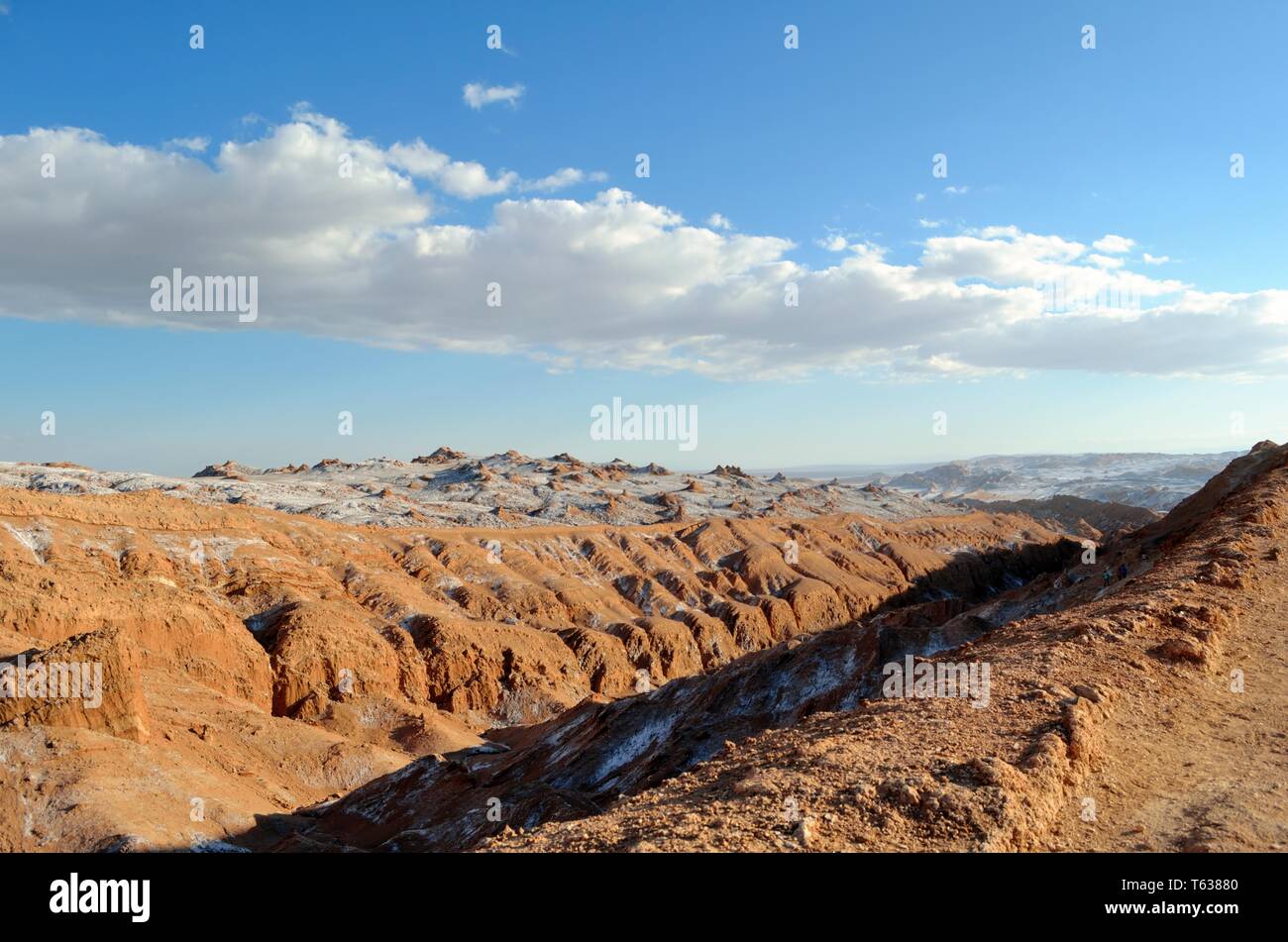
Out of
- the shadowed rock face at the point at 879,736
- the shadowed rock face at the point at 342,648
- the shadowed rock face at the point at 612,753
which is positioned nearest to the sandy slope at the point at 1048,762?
the shadowed rock face at the point at 879,736

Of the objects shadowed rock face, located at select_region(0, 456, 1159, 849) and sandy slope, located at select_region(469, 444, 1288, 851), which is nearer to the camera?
sandy slope, located at select_region(469, 444, 1288, 851)

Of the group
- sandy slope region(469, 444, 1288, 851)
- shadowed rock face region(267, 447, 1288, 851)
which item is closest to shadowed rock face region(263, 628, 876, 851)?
shadowed rock face region(267, 447, 1288, 851)

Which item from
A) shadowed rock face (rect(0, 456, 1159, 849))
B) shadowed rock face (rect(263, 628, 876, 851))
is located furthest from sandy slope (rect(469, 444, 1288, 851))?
shadowed rock face (rect(263, 628, 876, 851))

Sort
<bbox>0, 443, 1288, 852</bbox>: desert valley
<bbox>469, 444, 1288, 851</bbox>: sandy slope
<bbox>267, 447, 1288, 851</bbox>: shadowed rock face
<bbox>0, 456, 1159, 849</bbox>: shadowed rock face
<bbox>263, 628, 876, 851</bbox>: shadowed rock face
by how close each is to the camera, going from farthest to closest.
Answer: <bbox>263, 628, 876, 851</bbox>: shadowed rock face → <bbox>0, 456, 1159, 849</bbox>: shadowed rock face → <bbox>0, 443, 1288, 852</bbox>: desert valley → <bbox>267, 447, 1288, 851</bbox>: shadowed rock face → <bbox>469, 444, 1288, 851</bbox>: sandy slope

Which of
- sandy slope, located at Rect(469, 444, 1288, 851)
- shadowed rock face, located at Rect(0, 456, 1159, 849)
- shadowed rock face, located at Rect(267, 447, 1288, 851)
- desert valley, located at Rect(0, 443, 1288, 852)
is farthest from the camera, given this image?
shadowed rock face, located at Rect(0, 456, 1159, 849)

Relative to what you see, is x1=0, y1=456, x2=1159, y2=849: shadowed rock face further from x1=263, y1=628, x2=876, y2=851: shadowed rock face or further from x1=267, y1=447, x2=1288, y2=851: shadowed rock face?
x1=267, y1=447, x2=1288, y2=851: shadowed rock face

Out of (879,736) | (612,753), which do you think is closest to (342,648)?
(612,753)

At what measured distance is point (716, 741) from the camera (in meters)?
24.8

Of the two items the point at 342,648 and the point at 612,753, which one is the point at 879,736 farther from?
the point at 342,648

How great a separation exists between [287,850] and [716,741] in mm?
13222

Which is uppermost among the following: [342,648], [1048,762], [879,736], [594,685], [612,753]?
[1048,762]

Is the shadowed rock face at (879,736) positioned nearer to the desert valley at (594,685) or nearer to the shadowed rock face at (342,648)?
the desert valley at (594,685)

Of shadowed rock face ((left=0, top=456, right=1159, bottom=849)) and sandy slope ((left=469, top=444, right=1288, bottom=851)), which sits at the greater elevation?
sandy slope ((left=469, top=444, right=1288, bottom=851))
